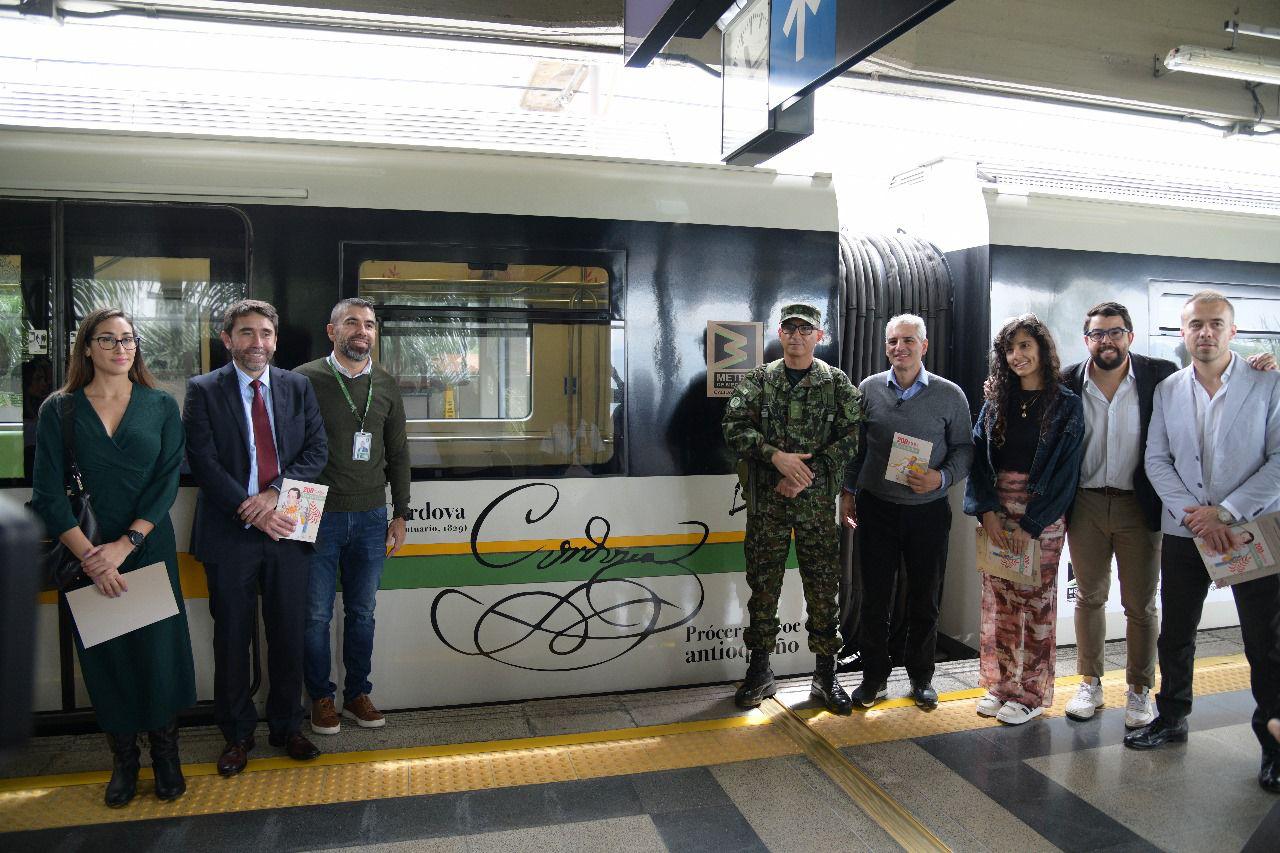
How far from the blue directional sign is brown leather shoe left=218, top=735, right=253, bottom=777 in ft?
11.0

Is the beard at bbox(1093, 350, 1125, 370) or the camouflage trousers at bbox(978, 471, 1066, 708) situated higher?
the beard at bbox(1093, 350, 1125, 370)

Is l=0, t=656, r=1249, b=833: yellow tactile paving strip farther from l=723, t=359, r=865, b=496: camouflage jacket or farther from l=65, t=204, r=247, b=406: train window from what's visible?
l=65, t=204, r=247, b=406: train window

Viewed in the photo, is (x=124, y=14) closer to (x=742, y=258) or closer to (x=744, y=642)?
(x=742, y=258)

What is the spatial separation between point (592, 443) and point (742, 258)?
1.26 meters

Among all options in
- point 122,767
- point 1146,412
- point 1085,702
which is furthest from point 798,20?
point 122,767

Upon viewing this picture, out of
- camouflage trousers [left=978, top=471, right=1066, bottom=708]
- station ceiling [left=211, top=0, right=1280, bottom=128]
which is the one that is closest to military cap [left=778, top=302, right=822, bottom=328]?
camouflage trousers [left=978, top=471, right=1066, bottom=708]

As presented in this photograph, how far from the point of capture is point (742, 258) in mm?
4512

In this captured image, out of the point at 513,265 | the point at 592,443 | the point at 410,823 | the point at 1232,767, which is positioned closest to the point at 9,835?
the point at 410,823

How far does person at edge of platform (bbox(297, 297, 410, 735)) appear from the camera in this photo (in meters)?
3.74

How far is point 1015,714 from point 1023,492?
1.05 metres

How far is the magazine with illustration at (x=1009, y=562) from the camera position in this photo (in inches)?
158

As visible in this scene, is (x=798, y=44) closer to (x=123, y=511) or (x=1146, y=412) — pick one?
(x=1146, y=412)

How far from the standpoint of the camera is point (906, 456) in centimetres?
411

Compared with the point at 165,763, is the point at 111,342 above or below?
above
